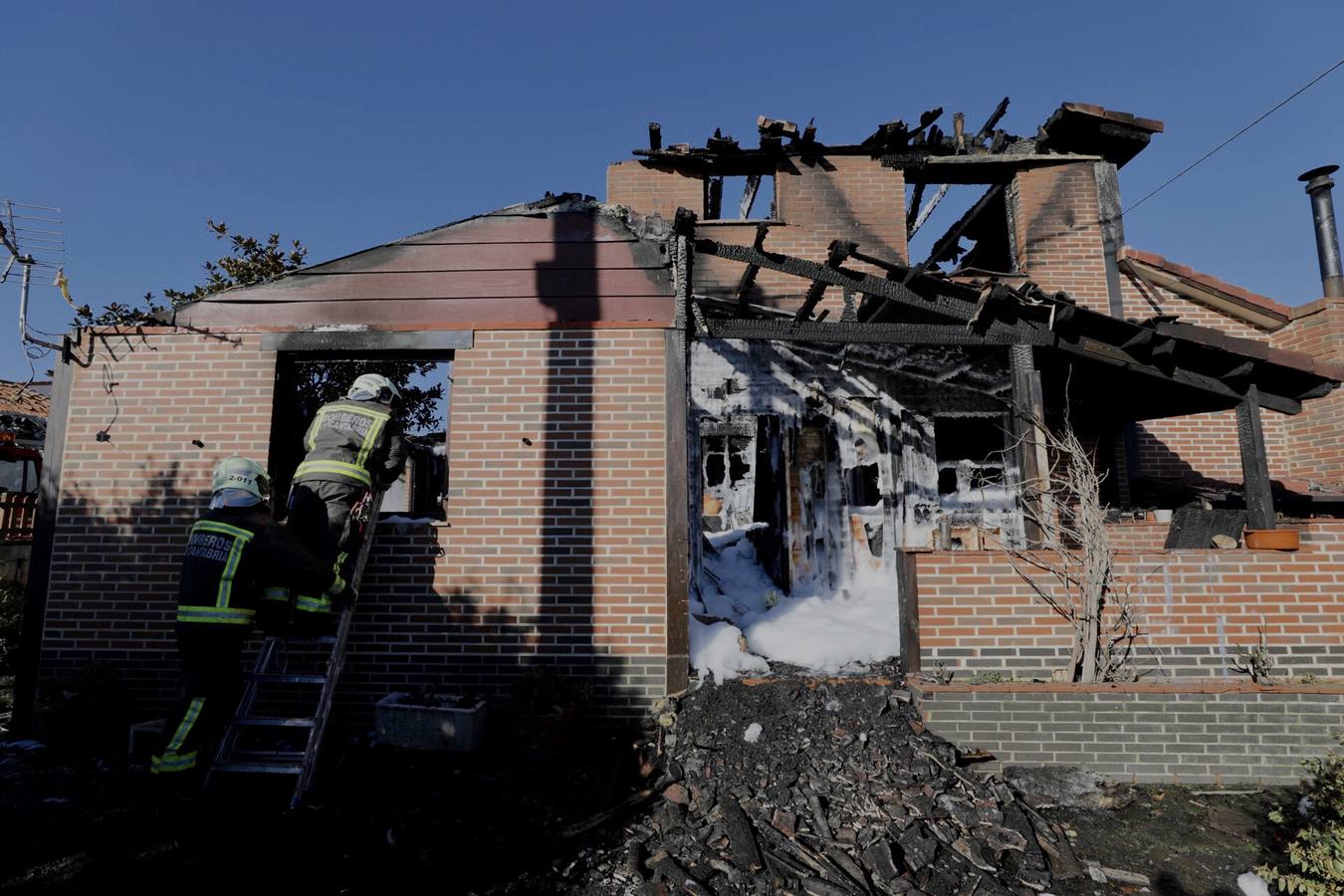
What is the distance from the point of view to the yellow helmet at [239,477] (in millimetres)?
4180

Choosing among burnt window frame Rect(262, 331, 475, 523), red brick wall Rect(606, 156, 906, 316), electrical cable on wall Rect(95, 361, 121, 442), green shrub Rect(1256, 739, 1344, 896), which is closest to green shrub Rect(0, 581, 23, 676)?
electrical cable on wall Rect(95, 361, 121, 442)

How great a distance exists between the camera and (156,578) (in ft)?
17.3

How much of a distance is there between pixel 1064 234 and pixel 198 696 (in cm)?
1103

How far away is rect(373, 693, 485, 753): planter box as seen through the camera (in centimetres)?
450

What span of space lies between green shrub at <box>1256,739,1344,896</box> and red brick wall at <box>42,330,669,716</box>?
11.8 ft

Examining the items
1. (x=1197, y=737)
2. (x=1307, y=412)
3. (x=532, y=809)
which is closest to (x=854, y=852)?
(x=532, y=809)

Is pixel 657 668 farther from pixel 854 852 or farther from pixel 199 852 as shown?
pixel 199 852

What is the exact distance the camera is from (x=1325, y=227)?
31.6 ft

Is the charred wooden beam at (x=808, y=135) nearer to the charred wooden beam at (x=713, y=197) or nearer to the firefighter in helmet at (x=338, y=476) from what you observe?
the charred wooden beam at (x=713, y=197)

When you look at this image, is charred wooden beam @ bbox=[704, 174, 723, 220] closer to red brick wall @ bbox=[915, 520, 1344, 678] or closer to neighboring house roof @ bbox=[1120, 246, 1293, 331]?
neighboring house roof @ bbox=[1120, 246, 1293, 331]

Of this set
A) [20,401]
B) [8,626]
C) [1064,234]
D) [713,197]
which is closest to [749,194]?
[713,197]

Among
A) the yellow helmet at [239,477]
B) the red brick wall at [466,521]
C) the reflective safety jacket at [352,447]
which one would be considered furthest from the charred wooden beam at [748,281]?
the yellow helmet at [239,477]

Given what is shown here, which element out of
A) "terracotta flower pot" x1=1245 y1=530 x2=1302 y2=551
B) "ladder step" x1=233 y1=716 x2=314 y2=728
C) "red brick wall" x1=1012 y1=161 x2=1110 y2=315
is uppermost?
"red brick wall" x1=1012 y1=161 x2=1110 y2=315

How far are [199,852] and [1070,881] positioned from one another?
4425 mm
